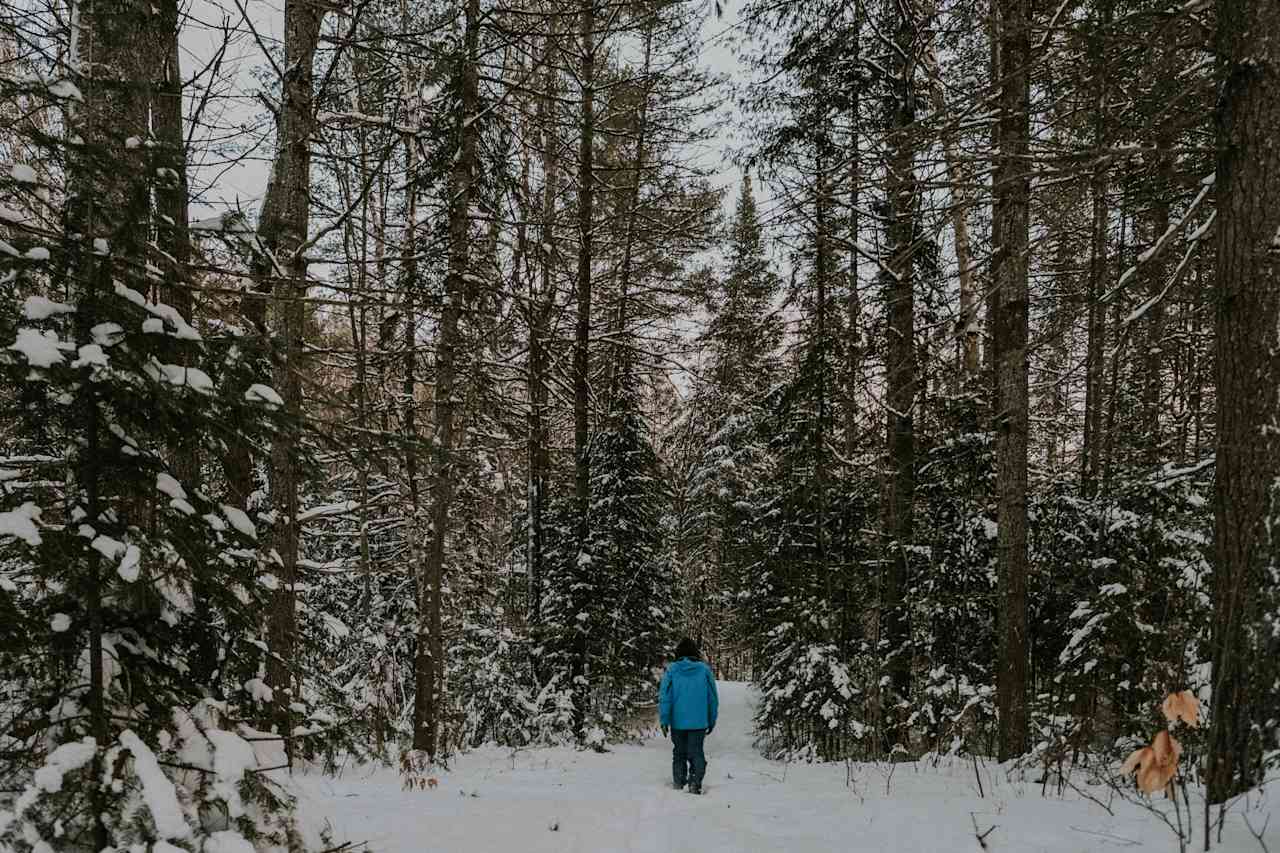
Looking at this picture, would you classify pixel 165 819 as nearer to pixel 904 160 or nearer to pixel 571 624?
pixel 904 160

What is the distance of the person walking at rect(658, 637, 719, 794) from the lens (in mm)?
7887

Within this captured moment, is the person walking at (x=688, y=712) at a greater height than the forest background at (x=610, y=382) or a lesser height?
lesser

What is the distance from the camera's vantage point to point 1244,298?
403 cm

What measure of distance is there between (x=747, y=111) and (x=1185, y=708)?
1101 cm

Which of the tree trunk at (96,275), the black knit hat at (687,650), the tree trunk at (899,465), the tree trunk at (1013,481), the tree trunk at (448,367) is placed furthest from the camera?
the tree trunk at (899,465)

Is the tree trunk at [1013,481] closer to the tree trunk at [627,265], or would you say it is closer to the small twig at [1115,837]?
the small twig at [1115,837]

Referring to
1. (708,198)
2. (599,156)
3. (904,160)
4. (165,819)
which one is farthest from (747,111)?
(165,819)

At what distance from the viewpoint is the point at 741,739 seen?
1692 centimetres

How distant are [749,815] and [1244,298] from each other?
4782 millimetres

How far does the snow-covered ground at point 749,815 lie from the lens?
4.21 metres

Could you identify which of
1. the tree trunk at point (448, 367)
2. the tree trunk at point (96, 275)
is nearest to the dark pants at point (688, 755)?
the tree trunk at point (448, 367)

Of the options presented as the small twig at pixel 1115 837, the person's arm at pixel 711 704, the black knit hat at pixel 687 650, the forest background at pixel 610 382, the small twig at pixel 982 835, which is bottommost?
the person's arm at pixel 711 704

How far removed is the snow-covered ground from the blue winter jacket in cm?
69

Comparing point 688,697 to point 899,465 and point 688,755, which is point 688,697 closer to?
point 688,755
